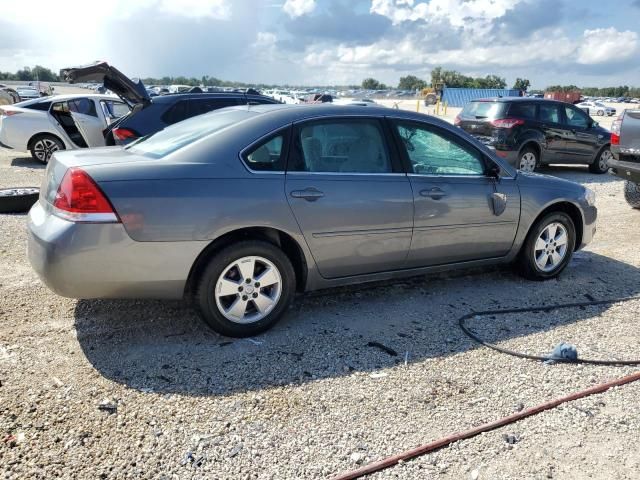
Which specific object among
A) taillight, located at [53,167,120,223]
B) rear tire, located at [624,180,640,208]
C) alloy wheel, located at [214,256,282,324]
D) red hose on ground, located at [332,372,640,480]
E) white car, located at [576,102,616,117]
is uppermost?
white car, located at [576,102,616,117]

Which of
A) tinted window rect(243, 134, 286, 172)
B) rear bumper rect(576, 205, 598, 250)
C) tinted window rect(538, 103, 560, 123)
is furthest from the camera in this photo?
tinted window rect(538, 103, 560, 123)

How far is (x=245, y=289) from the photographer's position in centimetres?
357

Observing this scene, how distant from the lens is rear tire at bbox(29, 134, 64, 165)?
11219 millimetres

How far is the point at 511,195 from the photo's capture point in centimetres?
456

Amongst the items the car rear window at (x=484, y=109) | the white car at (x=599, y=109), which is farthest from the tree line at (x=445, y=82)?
the car rear window at (x=484, y=109)

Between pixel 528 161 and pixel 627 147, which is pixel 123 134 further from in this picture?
pixel 528 161

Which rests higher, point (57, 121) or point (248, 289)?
point (57, 121)

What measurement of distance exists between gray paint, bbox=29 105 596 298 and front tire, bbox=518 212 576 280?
218 mm

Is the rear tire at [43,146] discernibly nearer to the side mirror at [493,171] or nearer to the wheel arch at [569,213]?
the side mirror at [493,171]

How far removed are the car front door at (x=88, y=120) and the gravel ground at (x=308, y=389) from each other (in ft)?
22.1

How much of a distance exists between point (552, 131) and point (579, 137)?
91cm

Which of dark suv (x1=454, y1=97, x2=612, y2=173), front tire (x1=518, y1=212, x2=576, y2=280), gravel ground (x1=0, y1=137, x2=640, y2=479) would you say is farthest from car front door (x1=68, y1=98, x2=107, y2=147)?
front tire (x1=518, y1=212, x2=576, y2=280)

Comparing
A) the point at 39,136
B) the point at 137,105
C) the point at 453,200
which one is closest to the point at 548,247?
the point at 453,200

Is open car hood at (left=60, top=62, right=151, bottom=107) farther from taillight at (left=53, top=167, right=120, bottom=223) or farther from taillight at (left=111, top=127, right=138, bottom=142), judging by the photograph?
taillight at (left=53, top=167, right=120, bottom=223)
